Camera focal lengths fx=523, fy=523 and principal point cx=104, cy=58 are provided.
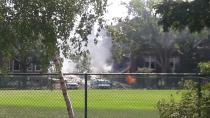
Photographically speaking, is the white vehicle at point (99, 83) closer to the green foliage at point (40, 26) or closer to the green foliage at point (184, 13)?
the green foliage at point (40, 26)

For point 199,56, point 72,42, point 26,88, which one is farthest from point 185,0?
point 199,56

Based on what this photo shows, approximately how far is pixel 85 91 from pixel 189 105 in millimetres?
2324

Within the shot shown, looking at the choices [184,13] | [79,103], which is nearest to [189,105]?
[79,103]

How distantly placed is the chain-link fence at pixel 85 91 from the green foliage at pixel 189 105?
0.17 metres

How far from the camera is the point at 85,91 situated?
460 inches

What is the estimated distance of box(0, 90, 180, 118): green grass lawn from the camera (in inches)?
490

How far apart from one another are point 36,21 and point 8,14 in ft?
1.80

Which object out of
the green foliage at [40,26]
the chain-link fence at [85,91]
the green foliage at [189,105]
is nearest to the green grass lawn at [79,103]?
the chain-link fence at [85,91]

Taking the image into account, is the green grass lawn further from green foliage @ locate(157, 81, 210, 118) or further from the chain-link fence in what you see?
green foliage @ locate(157, 81, 210, 118)

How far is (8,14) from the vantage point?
9117 millimetres

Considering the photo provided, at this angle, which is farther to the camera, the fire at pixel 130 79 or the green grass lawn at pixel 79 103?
the green grass lawn at pixel 79 103

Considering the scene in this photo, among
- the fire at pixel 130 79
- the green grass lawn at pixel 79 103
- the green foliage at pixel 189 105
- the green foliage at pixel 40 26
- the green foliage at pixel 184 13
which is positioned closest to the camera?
the green foliage at pixel 40 26

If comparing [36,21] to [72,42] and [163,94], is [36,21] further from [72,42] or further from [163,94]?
[163,94]

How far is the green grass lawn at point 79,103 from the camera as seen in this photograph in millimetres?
12438
